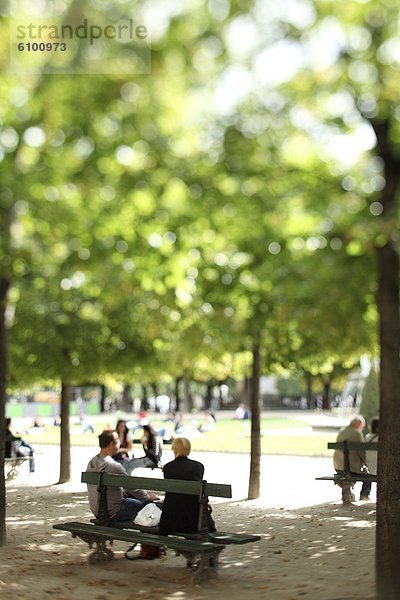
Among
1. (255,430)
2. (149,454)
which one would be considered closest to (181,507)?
(255,430)

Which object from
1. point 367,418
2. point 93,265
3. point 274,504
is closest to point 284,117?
point 93,265

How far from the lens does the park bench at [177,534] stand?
9172 mm

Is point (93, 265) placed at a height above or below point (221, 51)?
below

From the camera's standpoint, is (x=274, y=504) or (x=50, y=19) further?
(x=274, y=504)

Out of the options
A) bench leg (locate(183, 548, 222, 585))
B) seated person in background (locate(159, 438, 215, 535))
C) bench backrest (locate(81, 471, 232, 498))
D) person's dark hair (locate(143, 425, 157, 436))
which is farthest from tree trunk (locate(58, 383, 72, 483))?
bench leg (locate(183, 548, 222, 585))

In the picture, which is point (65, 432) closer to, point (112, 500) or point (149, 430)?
point (149, 430)

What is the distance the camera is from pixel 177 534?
9617mm

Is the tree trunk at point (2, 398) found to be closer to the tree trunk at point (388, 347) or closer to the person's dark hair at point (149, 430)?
the tree trunk at point (388, 347)

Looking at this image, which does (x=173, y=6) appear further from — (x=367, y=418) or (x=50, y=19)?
(x=367, y=418)

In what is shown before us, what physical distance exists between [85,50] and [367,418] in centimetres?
2904

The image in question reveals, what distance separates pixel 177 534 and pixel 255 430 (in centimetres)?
599

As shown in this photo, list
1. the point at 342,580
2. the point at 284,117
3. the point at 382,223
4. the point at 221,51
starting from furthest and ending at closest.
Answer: the point at 342,580 < the point at 284,117 < the point at 221,51 < the point at 382,223

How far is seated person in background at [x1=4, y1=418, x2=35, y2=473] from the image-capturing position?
20125 millimetres

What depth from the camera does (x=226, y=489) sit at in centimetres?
948
